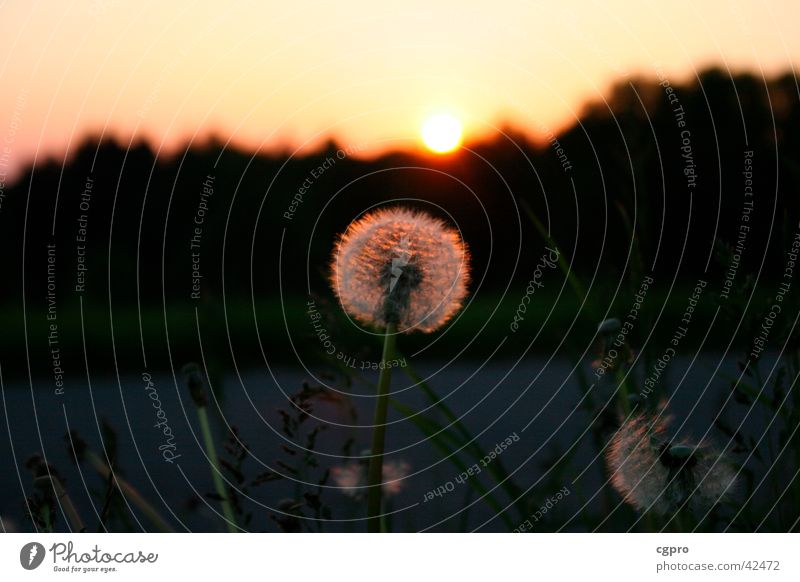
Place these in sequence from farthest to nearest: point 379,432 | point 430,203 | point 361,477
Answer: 1. point 430,203
2. point 361,477
3. point 379,432

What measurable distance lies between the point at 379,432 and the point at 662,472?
596 millimetres

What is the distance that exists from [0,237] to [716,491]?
1716 millimetres

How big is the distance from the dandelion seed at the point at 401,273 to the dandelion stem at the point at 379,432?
5 cm

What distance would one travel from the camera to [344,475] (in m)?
2.16

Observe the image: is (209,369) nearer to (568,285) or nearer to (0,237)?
(0,237)

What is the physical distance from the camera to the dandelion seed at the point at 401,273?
1.90 metres

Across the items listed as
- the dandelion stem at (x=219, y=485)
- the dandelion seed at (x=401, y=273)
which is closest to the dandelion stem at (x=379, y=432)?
the dandelion seed at (x=401, y=273)

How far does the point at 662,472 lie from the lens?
1.94 m

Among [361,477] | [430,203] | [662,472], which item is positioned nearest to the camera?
[662,472]

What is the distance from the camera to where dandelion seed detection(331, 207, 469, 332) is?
1.90m

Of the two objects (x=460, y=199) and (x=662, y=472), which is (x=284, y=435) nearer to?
(x=460, y=199)
